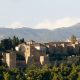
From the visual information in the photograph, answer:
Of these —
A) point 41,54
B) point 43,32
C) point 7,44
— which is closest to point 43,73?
point 41,54

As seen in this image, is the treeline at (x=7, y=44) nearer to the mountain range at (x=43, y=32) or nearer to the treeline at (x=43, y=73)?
the treeline at (x=43, y=73)

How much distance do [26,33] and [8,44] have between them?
113 meters

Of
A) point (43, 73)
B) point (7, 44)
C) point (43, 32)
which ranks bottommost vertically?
point (43, 73)

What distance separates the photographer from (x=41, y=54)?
4353 centimetres

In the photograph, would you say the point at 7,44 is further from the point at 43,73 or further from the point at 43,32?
the point at 43,32

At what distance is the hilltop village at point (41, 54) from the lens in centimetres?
4151

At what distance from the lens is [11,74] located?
38.7 m

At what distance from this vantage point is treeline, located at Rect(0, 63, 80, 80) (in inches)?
1508

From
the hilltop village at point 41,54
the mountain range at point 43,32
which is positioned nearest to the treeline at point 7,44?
the hilltop village at point 41,54

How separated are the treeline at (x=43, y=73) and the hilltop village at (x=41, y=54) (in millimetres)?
1273

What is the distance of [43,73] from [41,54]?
4.71 meters

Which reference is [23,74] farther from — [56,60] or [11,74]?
[56,60]

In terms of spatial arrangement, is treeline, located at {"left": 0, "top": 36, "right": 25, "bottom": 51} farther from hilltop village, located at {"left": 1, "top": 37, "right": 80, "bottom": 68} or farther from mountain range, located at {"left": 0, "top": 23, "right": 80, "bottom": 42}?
mountain range, located at {"left": 0, "top": 23, "right": 80, "bottom": 42}

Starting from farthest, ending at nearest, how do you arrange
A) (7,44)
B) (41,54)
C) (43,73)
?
(7,44) → (41,54) → (43,73)
